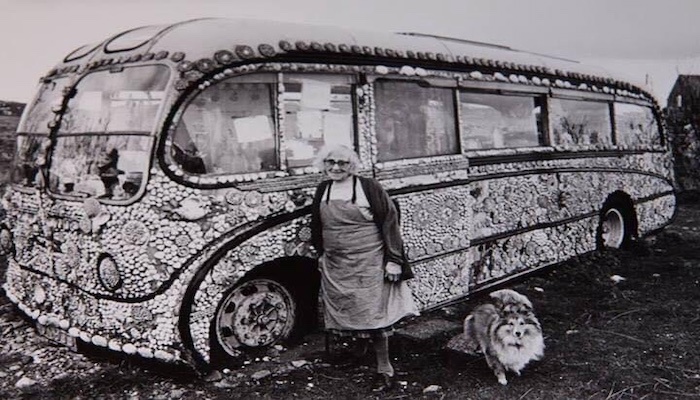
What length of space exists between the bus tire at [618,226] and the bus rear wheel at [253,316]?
17.9ft

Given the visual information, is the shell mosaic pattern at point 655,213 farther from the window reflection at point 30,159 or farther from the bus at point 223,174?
the window reflection at point 30,159

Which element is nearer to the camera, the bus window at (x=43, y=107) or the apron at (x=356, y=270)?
the apron at (x=356, y=270)

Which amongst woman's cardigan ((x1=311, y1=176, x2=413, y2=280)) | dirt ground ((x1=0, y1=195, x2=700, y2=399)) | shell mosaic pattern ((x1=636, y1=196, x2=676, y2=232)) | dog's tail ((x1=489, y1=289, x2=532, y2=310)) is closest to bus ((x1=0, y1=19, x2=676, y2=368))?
dirt ground ((x1=0, y1=195, x2=700, y2=399))

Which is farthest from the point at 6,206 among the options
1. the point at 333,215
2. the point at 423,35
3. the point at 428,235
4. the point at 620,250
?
the point at 620,250

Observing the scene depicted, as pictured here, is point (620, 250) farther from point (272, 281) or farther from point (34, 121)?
point (34, 121)

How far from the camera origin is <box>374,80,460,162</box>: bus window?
18.0ft

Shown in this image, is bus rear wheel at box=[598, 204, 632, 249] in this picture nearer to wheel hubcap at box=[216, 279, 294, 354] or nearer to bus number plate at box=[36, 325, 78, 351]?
wheel hubcap at box=[216, 279, 294, 354]

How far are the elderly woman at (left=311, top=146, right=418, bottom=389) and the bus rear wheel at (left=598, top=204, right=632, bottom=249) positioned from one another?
537 centimetres

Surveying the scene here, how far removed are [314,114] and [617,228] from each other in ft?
18.9

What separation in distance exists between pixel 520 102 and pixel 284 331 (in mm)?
3751

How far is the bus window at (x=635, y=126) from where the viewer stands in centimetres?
889

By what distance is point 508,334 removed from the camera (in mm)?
4520

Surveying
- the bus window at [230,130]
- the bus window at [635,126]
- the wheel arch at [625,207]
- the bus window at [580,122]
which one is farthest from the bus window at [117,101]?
the bus window at [635,126]

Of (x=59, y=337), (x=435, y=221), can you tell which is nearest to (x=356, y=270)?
(x=435, y=221)
